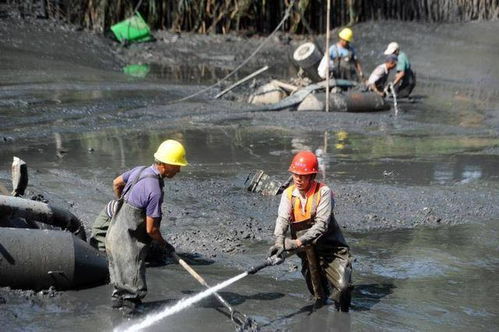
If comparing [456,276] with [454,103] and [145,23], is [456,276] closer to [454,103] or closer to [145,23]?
[454,103]

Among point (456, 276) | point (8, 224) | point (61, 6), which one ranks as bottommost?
point (456, 276)

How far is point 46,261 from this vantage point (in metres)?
7.30

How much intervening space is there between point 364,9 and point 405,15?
1.22 metres

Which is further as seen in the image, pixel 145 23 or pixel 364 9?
pixel 364 9

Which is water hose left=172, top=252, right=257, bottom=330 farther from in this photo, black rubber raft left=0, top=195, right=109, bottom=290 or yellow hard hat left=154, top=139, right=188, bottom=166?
black rubber raft left=0, top=195, right=109, bottom=290

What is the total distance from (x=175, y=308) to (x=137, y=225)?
2.83ft

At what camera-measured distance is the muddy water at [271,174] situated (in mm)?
7391

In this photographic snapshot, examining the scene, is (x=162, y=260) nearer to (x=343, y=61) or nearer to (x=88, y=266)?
(x=88, y=266)

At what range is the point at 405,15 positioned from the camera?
25.3m

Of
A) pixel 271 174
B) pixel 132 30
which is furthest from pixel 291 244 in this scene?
pixel 132 30

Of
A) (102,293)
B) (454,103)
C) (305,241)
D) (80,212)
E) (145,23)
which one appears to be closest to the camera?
(305,241)

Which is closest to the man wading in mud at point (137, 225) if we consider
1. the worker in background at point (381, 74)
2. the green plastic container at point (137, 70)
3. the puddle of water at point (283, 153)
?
the puddle of water at point (283, 153)

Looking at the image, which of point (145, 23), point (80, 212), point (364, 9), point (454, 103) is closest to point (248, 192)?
point (80, 212)

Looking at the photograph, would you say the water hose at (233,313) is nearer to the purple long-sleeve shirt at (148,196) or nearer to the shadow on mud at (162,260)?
the purple long-sleeve shirt at (148,196)
